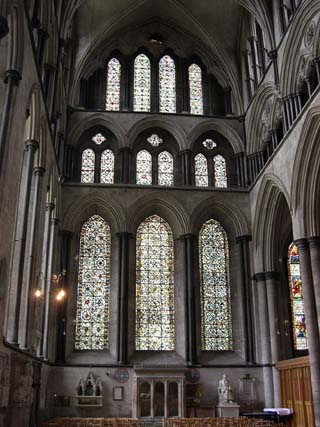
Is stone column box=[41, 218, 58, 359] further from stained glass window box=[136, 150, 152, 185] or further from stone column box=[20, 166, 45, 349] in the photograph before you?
stained glass window box=[136, 150, 152, 185]

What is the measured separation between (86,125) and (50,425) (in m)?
12.8

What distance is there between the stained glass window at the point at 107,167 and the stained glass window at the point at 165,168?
81.9 inches

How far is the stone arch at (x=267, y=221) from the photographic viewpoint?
2003cm

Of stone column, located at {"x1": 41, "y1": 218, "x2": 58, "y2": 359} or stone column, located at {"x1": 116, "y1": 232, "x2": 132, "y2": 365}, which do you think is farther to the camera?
stone column, located at {"x1": 116, "y1": 232, "x2": 132, "y2": 365}

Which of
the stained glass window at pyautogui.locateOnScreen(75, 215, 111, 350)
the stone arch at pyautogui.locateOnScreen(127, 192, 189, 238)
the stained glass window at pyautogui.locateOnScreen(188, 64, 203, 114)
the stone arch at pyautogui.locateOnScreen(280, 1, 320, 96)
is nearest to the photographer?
the stone arch at pyautogui.locateOnScreen(280, 1, 320, 96)

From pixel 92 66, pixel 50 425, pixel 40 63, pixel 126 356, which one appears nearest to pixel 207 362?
pixel 126 356

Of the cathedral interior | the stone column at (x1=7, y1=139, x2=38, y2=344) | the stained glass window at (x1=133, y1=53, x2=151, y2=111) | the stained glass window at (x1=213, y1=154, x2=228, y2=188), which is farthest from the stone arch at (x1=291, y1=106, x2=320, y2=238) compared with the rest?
the stained glass window at (x1=133, y1=53, x2=151, y2=111)

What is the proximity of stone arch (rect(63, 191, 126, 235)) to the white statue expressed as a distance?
7061 mm

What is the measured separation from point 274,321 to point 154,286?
194 inches

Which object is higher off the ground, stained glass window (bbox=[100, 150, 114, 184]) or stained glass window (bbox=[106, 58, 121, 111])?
stained glass window (bbox=[106, 58, 121, 111])

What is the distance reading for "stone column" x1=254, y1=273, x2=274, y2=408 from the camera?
19.3 metres

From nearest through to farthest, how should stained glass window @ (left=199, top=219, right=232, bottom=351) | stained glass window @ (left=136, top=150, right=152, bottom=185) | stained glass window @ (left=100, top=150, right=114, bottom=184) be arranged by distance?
stained glass window @ (left=199, top=219, right=232, bottom=351) < stained glass window @ (left=100, top=150, right=114, bottom=184) < stained glass window @ (left=136, top=150, right=152, bottom=185)

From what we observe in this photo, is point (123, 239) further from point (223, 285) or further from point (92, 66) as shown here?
point (92, 66)

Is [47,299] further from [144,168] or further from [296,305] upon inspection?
[296,305]
